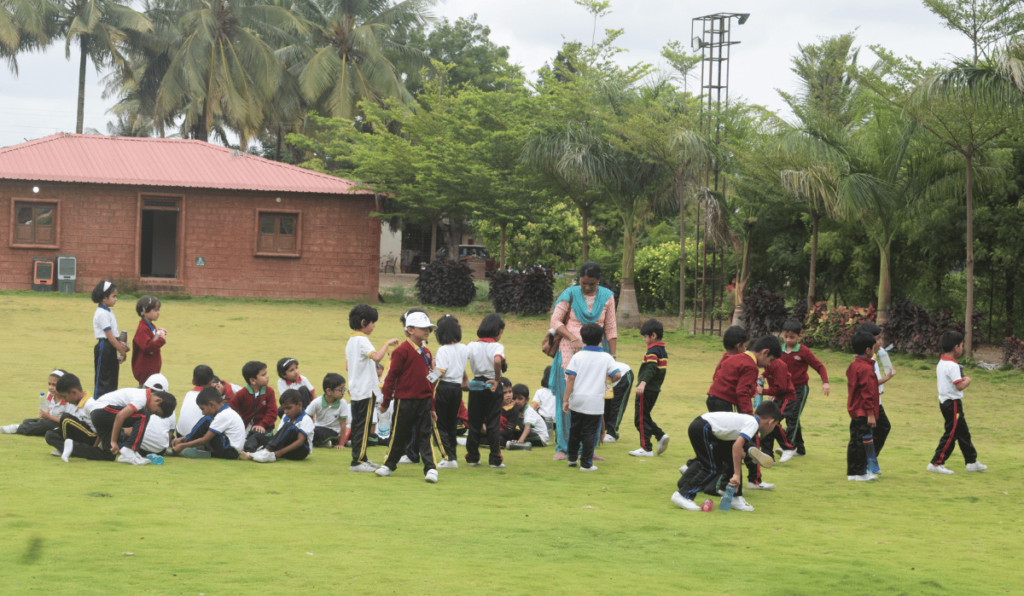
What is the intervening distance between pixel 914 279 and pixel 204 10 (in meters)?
27.5

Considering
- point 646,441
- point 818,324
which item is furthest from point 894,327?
point 646,441

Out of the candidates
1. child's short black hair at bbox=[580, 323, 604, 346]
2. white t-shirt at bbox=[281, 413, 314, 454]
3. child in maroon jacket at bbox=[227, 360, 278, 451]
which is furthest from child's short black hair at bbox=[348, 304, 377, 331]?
child's short black hair at bbox=[580, 323, 604, 346]

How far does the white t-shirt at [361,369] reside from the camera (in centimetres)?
707

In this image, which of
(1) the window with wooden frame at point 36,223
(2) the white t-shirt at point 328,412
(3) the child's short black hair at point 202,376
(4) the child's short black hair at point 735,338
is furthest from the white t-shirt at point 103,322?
(1) the window with wooden frame at point 36,223

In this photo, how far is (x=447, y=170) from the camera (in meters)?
24.5

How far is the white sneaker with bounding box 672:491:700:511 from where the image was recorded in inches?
242

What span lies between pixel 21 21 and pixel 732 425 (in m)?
35.6

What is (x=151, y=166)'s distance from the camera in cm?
2456

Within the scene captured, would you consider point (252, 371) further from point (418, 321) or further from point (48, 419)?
point (48, 419)

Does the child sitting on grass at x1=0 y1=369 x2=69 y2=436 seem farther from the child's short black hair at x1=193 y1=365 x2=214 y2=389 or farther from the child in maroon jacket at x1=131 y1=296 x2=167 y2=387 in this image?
the child's short black hair at x1=193 y1=365 x2=214 y2=389

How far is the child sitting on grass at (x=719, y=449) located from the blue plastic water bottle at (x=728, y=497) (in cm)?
3

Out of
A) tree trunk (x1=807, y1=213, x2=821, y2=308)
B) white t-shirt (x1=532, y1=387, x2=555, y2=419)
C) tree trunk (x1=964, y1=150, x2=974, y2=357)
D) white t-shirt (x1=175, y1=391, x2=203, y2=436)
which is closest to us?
white t-shirt (x1=175, y1=391, x2=203, y2=436)

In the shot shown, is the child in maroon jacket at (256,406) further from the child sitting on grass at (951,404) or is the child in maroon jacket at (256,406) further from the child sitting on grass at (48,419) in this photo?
the child sitting on grass at (951,404)

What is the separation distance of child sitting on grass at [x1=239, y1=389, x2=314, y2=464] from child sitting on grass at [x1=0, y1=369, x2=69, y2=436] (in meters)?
1.55
